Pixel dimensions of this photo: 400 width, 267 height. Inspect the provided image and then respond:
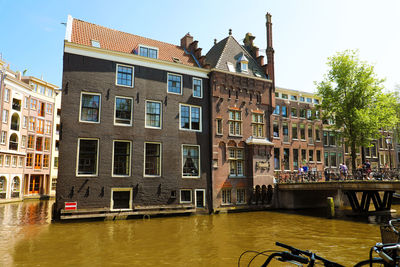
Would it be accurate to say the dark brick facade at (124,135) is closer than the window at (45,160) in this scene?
Yes

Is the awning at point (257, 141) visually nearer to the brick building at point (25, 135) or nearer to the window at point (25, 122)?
the brick building at point (25, 135)

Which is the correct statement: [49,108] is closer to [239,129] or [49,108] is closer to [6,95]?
[6,95]

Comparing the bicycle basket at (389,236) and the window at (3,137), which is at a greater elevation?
the window at (3,137)

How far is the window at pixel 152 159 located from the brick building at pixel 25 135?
27.4 meters

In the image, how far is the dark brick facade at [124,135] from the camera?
2073 cm

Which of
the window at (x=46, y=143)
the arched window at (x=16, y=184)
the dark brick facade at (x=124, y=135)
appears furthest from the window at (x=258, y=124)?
the window at (x=46, y=143)

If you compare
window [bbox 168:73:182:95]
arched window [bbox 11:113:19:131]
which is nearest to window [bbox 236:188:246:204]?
window [bbox 168:73:182:95]

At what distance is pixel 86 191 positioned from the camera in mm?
20781

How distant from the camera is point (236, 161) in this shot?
2778 cm

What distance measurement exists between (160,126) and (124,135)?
3.13 m

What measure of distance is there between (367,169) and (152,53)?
20.2m

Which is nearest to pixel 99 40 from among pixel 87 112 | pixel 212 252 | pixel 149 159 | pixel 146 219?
pixel 87 112

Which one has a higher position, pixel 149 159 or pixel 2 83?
pixel 2 83

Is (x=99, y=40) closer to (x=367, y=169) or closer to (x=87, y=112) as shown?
(x=87, y=112)
